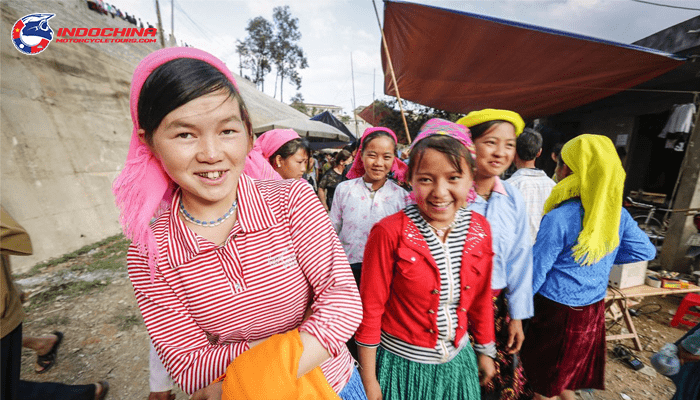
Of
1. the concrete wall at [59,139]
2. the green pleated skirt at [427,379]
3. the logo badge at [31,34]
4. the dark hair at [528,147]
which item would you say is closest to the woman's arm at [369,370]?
the green pleated skirt at [427,379]

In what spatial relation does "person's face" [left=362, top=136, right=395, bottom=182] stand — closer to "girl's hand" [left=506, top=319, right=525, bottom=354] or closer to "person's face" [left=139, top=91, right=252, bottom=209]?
"girl's hand" [left=506, top=319, right=525, bottom=354]

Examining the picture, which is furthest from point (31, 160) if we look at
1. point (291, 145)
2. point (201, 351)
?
point (201, 351)

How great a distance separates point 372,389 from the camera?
129 cm

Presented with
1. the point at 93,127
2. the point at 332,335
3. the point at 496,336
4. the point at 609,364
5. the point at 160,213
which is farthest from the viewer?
the point at 93,127

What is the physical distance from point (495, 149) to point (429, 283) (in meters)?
0.90

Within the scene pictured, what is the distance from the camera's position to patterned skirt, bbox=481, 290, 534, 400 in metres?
1.57

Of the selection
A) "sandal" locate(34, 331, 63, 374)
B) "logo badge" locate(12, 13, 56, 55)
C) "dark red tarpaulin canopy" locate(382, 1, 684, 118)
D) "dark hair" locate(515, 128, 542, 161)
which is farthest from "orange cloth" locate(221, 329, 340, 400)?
"logo badge" locate(12, 13, 56, 55)

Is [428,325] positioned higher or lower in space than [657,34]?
lower

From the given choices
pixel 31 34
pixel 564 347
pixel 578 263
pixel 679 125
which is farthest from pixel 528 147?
pixel 31 34

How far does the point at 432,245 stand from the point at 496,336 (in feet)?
2.81

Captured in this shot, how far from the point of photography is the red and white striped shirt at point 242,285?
82 centimetres

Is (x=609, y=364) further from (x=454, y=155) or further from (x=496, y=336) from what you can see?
(x=454, y=155)

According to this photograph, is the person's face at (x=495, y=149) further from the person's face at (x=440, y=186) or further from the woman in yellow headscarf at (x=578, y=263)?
the woman in yellow headscarf at (x=578, y=263)

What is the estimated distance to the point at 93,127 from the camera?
6.28m
